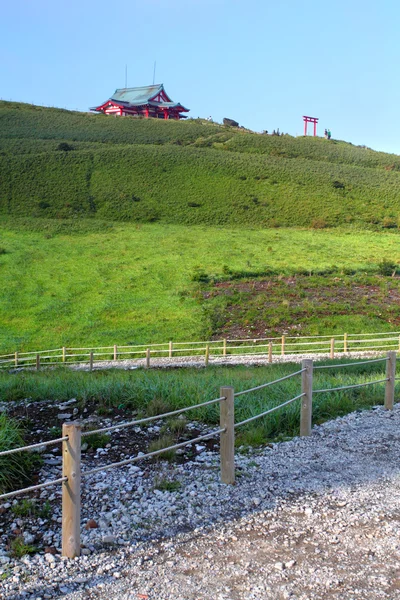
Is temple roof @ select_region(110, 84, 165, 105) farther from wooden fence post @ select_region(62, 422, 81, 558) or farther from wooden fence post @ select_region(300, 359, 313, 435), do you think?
wooden fence post @ select_region(62, 422, 81, 558)

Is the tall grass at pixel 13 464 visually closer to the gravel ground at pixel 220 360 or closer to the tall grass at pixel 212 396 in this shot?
the tall grass at pixel 212 396

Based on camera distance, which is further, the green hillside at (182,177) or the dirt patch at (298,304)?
the green hillside at (182,177)

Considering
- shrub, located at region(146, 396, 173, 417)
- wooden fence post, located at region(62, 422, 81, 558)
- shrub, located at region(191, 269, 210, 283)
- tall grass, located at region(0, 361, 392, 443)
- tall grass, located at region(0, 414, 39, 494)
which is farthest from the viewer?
shrub, located at region(191, 269, 210, 283)

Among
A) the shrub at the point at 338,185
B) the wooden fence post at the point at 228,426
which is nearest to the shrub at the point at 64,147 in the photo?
the shrub at the point at 338,185

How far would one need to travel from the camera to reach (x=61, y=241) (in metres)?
43.7

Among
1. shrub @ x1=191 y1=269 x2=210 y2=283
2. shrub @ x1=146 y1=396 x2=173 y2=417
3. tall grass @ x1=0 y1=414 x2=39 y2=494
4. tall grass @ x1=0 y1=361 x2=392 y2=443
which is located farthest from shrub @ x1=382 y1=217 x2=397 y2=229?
tall grass @ x1=0 y1=414 x2=39 y2=494

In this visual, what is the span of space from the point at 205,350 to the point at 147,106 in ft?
295

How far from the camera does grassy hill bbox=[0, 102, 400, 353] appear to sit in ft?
94.5

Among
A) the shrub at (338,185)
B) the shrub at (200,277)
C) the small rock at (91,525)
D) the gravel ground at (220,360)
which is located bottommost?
the gravel ground at (220,360)

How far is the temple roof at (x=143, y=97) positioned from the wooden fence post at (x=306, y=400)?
103772 mm

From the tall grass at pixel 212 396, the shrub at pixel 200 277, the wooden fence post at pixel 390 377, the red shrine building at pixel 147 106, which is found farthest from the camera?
the red shrine building at pixel 147 106

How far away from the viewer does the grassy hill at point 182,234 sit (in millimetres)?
28797

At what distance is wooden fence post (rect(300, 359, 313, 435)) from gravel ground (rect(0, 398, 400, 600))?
1.87 feet

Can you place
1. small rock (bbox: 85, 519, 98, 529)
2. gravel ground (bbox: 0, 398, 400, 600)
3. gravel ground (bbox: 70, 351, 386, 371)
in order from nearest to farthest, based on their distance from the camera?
gravel ground (bbox: 0, 398, 400, 600), small rock (bbox: 85, 519, 98, 529), gravel ground (bbox: 70, 351, 386, 371)
